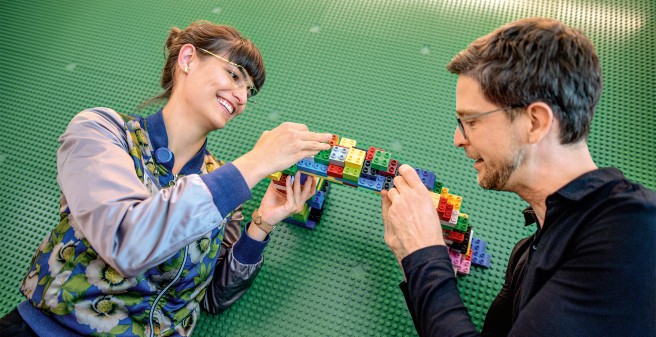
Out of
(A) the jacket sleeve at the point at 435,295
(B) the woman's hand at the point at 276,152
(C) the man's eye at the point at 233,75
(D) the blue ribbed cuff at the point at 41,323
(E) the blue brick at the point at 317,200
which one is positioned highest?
(C) the man's eye at the point at 233,75

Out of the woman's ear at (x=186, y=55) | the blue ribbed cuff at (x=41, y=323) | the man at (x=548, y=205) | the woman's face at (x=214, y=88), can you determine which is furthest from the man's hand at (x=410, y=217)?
the blue ribbed cuff at (x=41, y=323)

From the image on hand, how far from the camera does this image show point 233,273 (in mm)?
1712

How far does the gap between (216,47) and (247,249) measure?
2.27ft

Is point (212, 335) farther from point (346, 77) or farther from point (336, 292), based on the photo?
point (346, 77)

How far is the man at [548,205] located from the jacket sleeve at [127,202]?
54cm

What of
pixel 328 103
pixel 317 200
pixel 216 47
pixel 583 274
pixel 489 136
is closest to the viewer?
pixel 583 274

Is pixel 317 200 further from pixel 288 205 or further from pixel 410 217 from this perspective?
pixel 410 217

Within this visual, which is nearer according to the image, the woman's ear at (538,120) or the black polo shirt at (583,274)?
the black polo shirt at (583,274)

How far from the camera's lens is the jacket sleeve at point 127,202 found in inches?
45.6

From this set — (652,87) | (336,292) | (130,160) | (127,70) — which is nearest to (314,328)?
(336,292)

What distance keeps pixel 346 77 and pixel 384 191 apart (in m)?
1.04

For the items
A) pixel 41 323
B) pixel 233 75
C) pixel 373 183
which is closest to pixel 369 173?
pixel 373 183

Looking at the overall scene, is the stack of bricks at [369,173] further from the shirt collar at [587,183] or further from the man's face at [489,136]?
the shirt collar at [587,183]

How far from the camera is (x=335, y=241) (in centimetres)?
201
